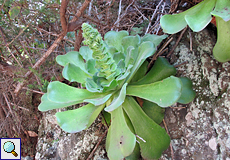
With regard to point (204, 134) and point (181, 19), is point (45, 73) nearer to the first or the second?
point (181, 19)

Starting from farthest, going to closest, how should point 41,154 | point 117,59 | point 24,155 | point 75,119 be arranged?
point 24,155
point 41,154
point 117,59
point 75,119

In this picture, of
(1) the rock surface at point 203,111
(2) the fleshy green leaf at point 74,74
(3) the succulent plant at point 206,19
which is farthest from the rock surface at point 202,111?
(2) the fleshy green leaf at point 74,74

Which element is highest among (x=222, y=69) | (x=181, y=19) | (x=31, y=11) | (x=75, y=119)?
(x=31, y=11)

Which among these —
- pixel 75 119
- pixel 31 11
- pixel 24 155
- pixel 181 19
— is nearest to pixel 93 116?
pixel 75 119

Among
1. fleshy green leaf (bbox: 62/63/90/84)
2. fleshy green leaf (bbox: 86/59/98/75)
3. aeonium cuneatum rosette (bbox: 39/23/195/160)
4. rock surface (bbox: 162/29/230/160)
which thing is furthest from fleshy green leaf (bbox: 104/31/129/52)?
rock surface (bbox: 162/29/230/160)

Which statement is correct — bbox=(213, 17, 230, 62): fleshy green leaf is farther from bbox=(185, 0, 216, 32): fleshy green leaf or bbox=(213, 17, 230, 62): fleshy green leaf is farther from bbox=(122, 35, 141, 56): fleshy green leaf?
bbox=(122, 35, 141, 56): fleshy green leaf

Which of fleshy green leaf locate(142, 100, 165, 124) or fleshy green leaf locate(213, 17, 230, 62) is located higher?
fleshy green leaf locate(213, 17, 230, 62)

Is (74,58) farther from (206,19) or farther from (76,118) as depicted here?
(206,19)
